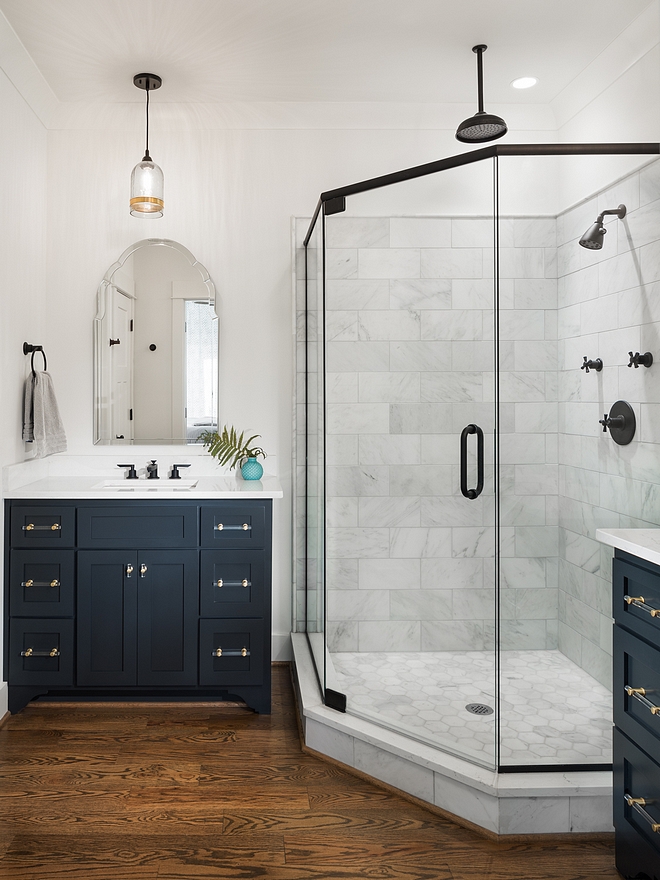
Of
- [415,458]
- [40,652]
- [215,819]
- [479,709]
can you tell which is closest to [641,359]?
[415,458]

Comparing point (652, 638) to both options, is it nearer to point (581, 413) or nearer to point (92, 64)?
point (581, 413)

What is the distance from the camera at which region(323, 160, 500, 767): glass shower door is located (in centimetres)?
226

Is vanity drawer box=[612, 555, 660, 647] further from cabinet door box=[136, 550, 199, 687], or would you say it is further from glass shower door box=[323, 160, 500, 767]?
cabinet door box=[136, 550, 199, 687]

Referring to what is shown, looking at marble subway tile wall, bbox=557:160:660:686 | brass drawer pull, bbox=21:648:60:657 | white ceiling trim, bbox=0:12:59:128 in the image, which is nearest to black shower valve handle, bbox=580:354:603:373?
marble subway tile wall, bbox=557:160:660:686

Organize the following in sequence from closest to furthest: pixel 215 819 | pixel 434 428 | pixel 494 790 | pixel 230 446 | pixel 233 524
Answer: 1. pixel 494 790
2. pixel 215 819
3. pixel 434 428
4. pixel 233 524
5. pixel 230 446

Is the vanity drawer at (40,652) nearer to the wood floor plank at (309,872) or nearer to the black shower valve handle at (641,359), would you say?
the wood floor plank at (309,872)

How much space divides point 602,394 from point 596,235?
52 centimetres

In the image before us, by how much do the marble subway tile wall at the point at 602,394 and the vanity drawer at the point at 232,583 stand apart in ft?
4.23

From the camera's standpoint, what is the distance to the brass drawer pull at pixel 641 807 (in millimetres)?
1659

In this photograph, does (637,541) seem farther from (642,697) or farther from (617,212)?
(617,212)

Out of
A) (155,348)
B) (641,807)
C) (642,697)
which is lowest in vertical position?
(641,807)

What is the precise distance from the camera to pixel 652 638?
5.63 feet

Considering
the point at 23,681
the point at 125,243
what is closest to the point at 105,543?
the point at 23,681

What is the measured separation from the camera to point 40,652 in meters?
2.91
